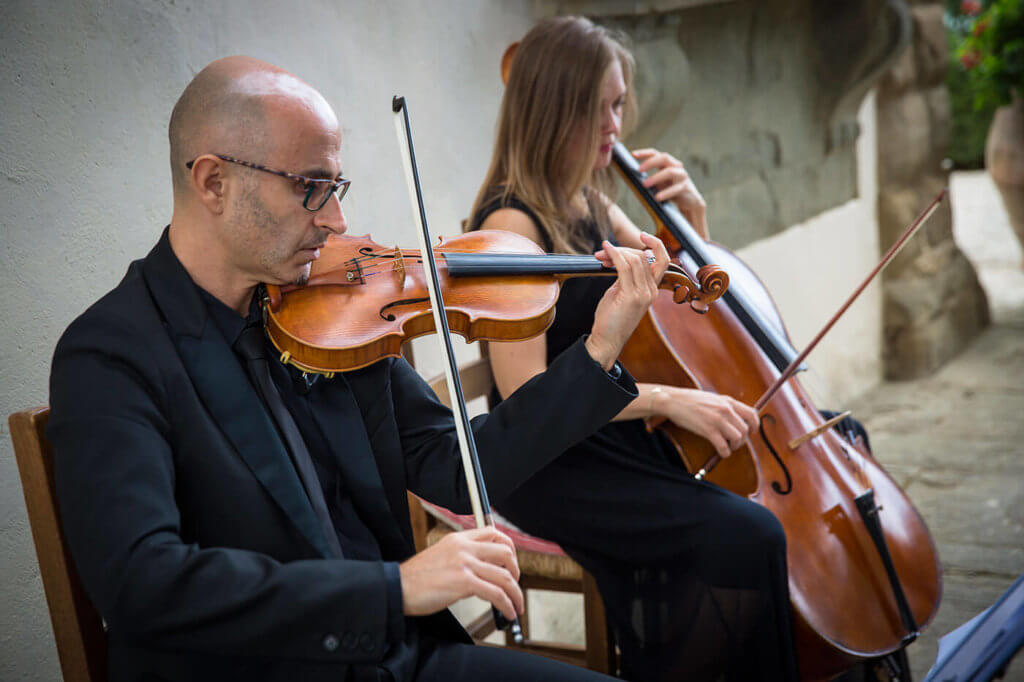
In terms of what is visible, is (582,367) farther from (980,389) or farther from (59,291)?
(980,389)

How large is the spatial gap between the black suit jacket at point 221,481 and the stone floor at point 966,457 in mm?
1353

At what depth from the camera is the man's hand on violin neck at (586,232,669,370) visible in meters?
1.16

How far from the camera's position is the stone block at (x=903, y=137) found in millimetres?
4379

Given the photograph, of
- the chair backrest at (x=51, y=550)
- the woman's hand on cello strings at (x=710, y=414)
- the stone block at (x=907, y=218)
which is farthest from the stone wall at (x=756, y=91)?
the chair backrest at (x=51, y=550)

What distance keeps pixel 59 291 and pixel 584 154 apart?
92 cm

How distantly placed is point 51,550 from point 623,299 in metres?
0.71

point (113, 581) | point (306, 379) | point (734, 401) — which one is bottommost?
point (734, 401)

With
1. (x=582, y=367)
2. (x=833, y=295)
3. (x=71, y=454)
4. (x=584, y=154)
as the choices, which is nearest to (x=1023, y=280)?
(x=833, y=295)

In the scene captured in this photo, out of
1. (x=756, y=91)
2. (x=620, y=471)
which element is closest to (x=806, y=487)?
(x=620, y=471)

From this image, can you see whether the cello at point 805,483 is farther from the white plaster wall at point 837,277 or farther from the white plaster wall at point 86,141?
the white plaster wall at point 837,277

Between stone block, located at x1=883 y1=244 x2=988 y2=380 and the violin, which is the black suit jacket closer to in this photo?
the violin

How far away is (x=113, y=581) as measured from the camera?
85 centimetres

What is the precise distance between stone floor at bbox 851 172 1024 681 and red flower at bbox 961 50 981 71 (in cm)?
137

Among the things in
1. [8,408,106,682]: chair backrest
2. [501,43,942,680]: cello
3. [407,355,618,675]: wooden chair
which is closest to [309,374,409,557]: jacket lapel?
[8,408,106,682]: chair backrest
